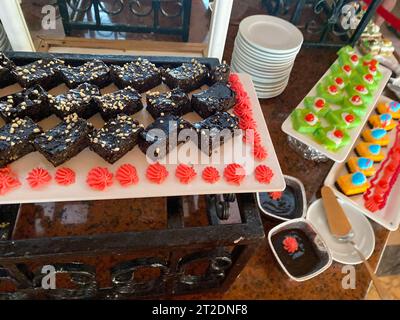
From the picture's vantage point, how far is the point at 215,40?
1.61m

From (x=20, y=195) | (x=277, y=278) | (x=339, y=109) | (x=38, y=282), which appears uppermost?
(x=20, y=195)

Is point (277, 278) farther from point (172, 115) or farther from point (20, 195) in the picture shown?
point (20, 195)

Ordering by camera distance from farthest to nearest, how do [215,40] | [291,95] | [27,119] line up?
[291,95], [215,40], [27,119]

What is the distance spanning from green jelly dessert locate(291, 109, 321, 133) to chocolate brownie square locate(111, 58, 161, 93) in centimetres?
62

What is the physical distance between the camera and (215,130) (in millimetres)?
1149

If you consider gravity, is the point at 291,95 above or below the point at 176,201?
below

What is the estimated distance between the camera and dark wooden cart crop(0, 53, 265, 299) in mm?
922

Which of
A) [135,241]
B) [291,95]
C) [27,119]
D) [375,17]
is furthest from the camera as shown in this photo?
[375,17]

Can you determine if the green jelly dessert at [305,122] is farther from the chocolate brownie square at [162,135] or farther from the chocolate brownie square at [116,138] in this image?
the chocolate brownie square at [116,138]

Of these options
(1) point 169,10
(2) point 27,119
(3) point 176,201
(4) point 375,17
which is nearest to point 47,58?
(2) point 27,119

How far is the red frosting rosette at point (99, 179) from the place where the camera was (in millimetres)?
998

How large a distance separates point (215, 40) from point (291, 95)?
0.53 metres

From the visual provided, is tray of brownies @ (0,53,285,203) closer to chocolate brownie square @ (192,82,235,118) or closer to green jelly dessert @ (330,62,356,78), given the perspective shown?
chocolate brownie square @ (192,82,235,118)

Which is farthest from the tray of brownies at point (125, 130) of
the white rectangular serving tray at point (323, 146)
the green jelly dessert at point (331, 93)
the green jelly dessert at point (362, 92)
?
the green jelly dessert at point (362, 92)
